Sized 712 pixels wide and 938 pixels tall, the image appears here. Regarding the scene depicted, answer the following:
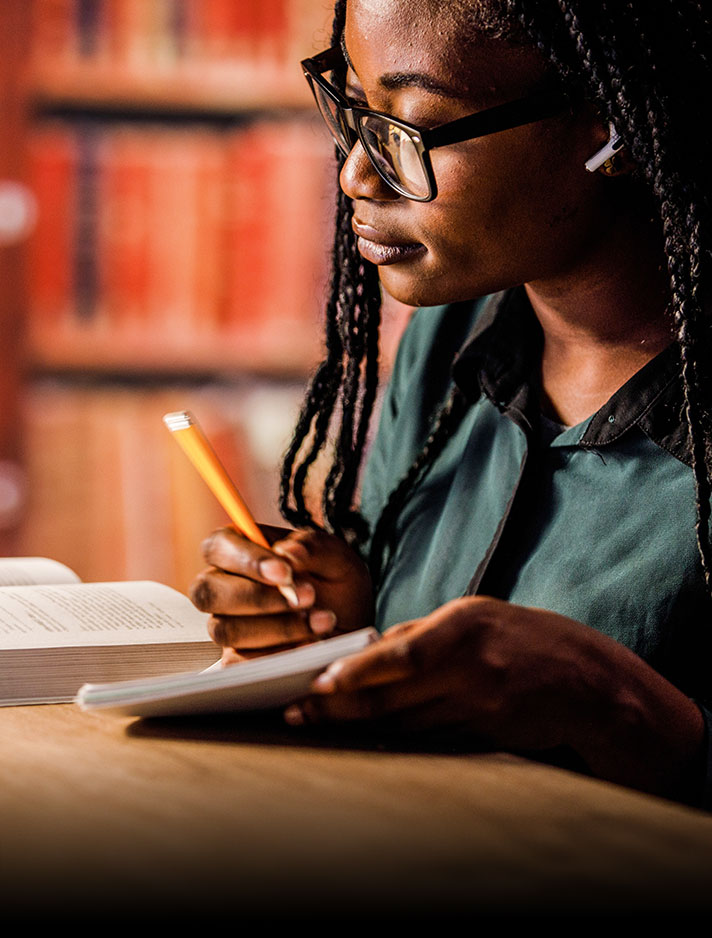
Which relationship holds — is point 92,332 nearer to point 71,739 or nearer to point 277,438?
point 277,438

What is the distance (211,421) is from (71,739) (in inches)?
49.5

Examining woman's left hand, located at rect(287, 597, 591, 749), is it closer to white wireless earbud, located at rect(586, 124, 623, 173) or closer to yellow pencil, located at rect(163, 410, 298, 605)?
yellow pencil, located at rect(163, 410, 298, 605)

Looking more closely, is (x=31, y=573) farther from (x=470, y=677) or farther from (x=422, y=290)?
(x=470, y=677)

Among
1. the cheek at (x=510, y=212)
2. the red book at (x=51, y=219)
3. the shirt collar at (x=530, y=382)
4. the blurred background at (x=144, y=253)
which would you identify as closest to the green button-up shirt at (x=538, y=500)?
the shirt collar at (x=530, y=382)

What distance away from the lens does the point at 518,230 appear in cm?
83

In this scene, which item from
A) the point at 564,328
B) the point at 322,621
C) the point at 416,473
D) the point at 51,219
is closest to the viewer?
the point at 322,621

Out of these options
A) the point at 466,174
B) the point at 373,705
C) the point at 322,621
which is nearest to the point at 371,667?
the point at 373,705

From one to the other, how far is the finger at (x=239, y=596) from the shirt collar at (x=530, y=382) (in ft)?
0.91

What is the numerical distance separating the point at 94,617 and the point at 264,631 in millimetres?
156

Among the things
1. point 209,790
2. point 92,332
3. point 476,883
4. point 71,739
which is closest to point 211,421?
point 92,332

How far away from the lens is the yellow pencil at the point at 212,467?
2.51 ft

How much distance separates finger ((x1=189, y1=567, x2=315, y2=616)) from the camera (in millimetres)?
737

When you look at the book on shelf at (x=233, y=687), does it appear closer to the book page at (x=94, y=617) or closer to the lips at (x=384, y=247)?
the book page at (x=94, y=617)

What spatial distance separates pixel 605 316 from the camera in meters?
0.92
